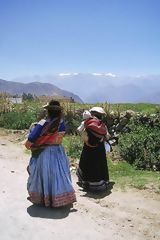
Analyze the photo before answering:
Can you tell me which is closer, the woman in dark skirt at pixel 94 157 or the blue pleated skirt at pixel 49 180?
the blue pleated skirt at pixel 49 180

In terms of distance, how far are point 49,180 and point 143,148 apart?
5.23 m

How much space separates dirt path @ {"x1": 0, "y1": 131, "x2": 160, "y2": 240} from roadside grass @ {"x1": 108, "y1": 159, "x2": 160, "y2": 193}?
38 centimetres

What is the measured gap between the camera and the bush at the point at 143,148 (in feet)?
42.9

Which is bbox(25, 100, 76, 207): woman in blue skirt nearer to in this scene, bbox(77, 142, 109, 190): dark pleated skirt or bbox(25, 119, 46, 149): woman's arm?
bbox(25, 119, 46, 149): woman's arm

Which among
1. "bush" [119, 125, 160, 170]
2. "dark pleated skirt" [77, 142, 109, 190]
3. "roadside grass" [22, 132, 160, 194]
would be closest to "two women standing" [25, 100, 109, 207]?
"dark pleated skirt" [77, 142, 109, 190]

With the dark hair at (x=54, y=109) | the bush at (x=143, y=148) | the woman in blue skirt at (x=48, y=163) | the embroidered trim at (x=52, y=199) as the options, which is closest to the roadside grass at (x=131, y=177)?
the bush at (x=143, y=148)

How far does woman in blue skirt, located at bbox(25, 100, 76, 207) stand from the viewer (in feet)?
28.2

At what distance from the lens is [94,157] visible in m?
10.6

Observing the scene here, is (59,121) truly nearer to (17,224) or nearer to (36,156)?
(36,156)

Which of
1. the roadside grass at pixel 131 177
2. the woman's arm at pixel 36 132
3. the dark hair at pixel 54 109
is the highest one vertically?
the dark hair at pixel 54 109

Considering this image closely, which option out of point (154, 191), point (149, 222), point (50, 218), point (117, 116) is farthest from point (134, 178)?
point (117, 116)

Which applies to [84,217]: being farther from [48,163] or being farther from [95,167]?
[95,167]

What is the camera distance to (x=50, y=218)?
8.22 m

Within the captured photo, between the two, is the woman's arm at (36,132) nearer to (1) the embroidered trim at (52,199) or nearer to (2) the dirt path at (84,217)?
(1) the embroidered trim at (52,199)
